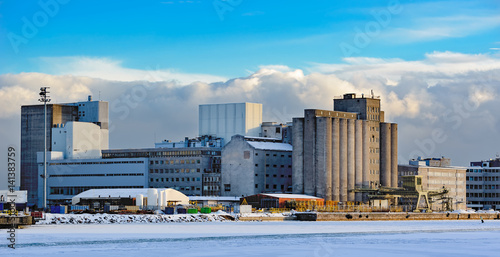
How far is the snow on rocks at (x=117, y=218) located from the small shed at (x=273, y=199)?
40739 mm

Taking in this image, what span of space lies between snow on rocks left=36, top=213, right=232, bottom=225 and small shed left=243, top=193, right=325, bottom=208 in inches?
1604

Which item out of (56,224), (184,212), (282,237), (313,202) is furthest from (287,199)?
(282,237)

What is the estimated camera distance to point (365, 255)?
200ft

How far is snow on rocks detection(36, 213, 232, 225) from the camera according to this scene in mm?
119312

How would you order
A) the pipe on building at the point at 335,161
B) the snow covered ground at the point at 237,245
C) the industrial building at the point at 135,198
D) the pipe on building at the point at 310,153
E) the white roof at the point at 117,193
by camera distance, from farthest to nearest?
the pipe on building at the point at 335,161 → the pipe on building at the point at 310,153 → the white roof at the point at 117,193 → the industrial building at the point at 135,198 → the snow covered ground at the point at 237,245

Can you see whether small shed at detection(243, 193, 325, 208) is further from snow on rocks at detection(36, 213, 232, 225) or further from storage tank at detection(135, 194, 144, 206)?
snow on rocks at detection(36, 213, 232, 225)

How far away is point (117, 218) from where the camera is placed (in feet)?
419

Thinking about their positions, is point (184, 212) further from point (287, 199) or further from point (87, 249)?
point (87, 249)

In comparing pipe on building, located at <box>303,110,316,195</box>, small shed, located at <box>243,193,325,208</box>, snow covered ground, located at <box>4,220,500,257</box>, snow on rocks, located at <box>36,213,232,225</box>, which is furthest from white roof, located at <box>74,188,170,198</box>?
snow covered ground, located at <box>4,220,500,257</box>

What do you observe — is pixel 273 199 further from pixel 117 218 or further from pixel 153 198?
pixel 117 218

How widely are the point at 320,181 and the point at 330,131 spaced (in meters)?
11.6

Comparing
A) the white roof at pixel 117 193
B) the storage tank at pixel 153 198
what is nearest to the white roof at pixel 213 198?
the white roof at pixel 117 193

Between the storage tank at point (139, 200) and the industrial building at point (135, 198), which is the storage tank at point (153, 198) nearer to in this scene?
the industrial building at point (135, 198)

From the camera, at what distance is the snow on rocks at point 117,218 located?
A: 391 ft
